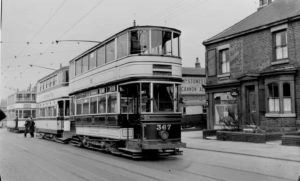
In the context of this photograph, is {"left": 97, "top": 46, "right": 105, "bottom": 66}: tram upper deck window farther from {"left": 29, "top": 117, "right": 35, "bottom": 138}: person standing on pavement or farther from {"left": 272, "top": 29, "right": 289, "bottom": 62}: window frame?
{"left": 29, "top": 117, "right": 35, "bottom": 138}: person standing on pavement

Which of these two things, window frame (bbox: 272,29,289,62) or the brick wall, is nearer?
the brick wall

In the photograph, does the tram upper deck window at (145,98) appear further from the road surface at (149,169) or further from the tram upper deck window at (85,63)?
the tram upper deck window at (85,63)

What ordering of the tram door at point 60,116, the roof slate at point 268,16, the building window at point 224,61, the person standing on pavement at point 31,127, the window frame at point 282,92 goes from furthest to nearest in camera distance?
1. the person standing on pavement at point 31,127
2. the building window at point 224,61
3. the tram door at point 60,116
4. the roof slate at point 268,16
5. the window frame at point 282,92

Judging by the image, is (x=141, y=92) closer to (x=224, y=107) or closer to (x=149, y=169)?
(x=149, y=169)

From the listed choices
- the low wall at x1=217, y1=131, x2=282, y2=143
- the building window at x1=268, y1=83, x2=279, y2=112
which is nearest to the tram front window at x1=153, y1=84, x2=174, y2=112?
the low wall at x1=217, y1=131, x2=282, y2=143

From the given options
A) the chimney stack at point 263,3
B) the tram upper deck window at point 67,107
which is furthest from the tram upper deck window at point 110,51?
the chimney stack at point 263,3

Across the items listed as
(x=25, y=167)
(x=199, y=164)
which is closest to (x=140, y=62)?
(x=199, y=164)

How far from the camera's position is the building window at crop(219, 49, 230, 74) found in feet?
83.4

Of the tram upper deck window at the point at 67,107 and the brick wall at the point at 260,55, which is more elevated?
the brick wall at the point at 260,55

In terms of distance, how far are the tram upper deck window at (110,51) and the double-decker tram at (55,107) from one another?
22.7ft

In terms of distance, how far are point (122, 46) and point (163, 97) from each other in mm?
2512

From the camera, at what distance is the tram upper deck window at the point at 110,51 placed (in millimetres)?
14223

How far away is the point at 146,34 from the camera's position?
1295 cm

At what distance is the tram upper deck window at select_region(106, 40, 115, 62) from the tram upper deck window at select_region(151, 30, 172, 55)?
1.92m
